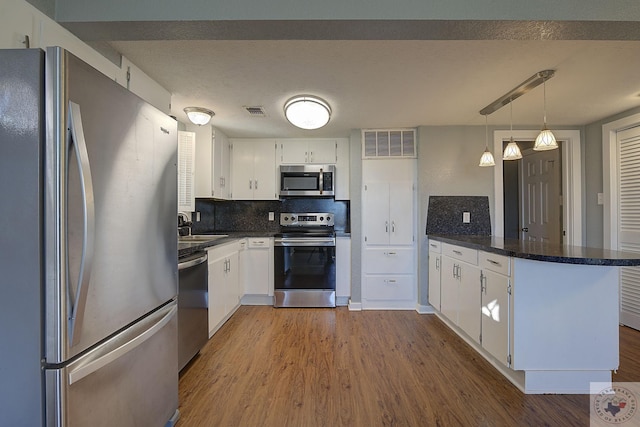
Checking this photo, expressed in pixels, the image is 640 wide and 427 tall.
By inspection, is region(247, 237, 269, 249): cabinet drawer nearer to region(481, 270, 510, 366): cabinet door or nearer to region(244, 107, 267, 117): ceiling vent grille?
region(244, 107, 267, 117): ceiling vent grille

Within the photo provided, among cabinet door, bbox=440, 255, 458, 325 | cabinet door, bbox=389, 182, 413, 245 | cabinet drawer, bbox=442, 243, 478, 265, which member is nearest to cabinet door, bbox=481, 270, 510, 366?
cabinet drawer, bbox=442, 243, 478, 265

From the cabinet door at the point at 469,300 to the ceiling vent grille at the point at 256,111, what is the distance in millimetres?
2331

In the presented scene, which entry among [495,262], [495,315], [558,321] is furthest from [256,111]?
Result: [558,321]

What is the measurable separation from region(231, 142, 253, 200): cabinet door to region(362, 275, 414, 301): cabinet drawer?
197 cm

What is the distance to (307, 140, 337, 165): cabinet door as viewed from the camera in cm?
385

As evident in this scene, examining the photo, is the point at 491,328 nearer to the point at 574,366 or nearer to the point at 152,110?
the point at 574,366

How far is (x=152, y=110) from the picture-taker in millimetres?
1358

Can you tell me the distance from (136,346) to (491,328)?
219 centimetres

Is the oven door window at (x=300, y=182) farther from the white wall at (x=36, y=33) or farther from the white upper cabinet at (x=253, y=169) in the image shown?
the white wall at (x=36, y=33)

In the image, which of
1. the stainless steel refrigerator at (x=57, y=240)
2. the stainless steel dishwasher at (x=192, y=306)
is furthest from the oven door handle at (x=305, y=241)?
the stainless steel refrigerator at (x=57, y=240)

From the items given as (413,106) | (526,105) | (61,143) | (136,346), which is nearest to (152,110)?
(61,143)

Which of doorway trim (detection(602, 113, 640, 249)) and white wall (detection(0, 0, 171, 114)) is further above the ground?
white wall (detection(0, 0, 171, 114))

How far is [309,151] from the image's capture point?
3.86m

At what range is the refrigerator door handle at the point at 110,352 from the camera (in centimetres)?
96
